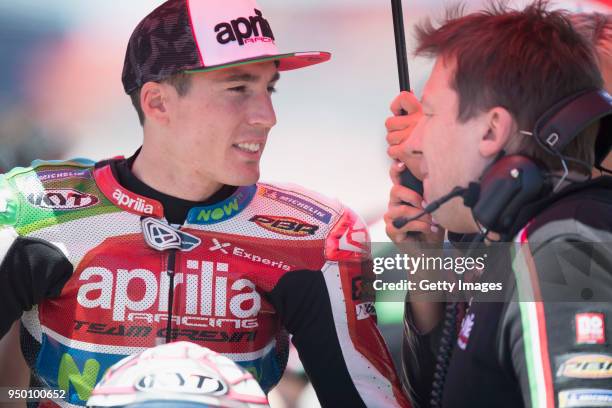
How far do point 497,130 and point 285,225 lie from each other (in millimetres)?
760

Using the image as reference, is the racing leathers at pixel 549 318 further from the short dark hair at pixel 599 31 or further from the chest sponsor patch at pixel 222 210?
the chest sponsor patch at pixel 222 210

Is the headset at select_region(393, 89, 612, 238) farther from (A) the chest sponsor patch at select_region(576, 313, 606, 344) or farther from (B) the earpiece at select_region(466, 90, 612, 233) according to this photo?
(A) the chest sponsor patch at select_region(576, 313, 606, 344)

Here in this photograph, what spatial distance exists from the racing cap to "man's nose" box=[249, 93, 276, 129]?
0.38 ft

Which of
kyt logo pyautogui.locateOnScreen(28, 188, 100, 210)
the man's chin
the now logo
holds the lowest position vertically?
the now logo

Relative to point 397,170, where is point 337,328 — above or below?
below

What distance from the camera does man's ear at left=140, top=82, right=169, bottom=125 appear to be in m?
2.32

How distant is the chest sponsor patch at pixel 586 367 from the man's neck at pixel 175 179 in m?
1.16

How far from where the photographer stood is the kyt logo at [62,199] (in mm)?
Result: 2256

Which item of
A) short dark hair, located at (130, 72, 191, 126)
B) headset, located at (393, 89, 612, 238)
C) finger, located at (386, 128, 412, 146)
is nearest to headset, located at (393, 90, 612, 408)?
headset, located at (393, 89, 612, 238)

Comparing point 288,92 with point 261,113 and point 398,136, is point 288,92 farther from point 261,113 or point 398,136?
point 398,136

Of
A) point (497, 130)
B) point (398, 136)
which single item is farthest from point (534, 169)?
point (398, 136)

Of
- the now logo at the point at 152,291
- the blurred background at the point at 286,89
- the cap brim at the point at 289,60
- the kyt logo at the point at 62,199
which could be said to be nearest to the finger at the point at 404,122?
the cap brim at the point at 289,60

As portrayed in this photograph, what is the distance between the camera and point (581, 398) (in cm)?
141

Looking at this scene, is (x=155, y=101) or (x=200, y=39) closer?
(x=200, y=39)
